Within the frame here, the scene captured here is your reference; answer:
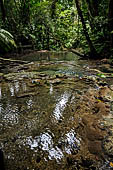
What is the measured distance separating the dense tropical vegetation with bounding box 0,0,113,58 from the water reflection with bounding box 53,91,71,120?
4.78 metres

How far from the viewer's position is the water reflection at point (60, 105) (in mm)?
2074

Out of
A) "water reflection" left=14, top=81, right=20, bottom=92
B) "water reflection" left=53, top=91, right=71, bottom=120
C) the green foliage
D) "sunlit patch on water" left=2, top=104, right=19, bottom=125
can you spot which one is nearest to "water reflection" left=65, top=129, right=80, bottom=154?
"water reflection" left=53, top=91, right=71, bottom=120

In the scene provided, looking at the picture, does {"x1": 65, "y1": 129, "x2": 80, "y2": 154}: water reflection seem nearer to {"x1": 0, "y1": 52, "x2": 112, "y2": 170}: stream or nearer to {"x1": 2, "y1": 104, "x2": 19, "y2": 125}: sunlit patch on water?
{"x1": 0, "y1": 52, "x2": 112, "y2": 170}: stream

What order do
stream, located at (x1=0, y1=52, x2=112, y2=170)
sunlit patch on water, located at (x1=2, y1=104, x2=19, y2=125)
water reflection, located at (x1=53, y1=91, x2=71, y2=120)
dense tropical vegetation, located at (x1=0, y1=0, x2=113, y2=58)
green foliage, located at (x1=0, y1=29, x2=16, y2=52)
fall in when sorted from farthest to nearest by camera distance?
green foliage, located at (x1=0, y1=29, x2=16, y2=52)
dense tropical vegetation, located at (x1=0, y1=0, x2=113, y2=58)
water reflection, located at (x1=53, y1=91, x2=71, y2=120)
sunlit patch on water, located at (x1=2, y1=104, x2=19, y2=125)
stream, located at (x1=0, y1=52, x2=112, y2=170)

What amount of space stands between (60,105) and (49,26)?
1187 centimetres

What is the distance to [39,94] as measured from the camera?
2.80m

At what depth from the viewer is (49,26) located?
12.8 meters

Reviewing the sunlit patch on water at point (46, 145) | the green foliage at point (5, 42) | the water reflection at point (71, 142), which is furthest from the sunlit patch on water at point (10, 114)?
the green foliage at point (5, 42)

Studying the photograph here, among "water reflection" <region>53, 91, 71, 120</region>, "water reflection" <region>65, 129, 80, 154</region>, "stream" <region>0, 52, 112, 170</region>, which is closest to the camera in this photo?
"stream" <region>0, 52, 112, 170</region>

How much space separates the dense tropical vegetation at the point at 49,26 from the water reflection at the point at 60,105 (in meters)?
4.78

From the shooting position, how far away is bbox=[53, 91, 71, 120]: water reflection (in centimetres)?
207

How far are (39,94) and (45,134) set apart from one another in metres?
1.25

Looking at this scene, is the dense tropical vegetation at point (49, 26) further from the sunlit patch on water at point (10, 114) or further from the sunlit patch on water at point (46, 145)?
the sunlit patch on water at point (46, 145)

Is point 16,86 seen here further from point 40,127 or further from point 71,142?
point 71,142
